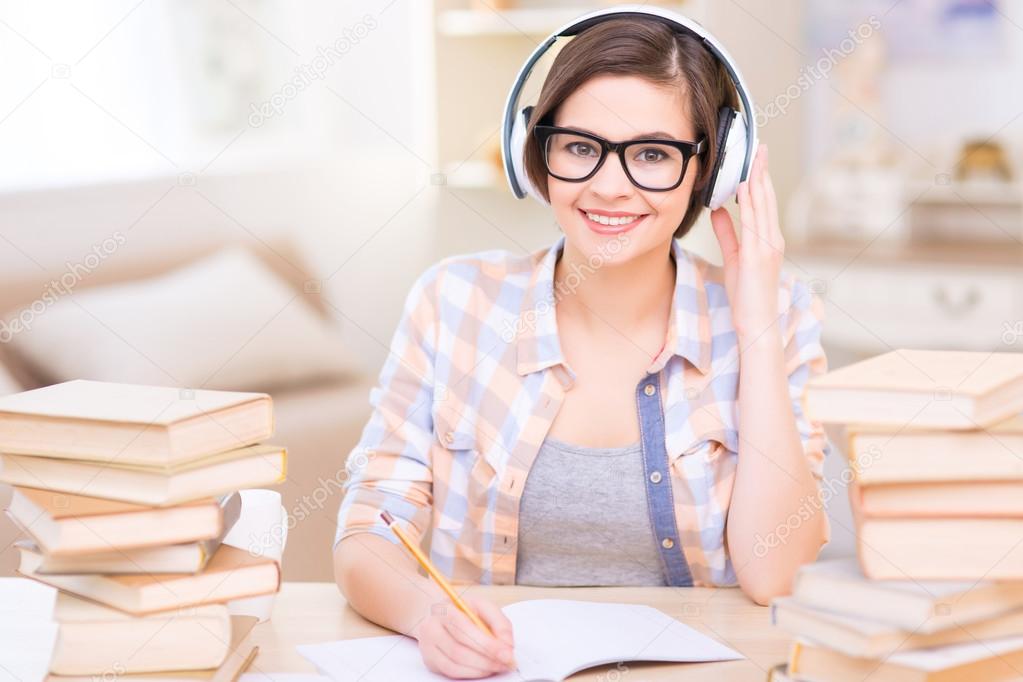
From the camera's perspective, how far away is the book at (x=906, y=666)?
32.6 inches

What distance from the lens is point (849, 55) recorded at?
11.4 feet

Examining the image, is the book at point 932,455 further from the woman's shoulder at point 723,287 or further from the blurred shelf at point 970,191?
the blurred shelf at point 970,191

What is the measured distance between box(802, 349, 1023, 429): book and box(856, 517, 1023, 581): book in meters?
0.07

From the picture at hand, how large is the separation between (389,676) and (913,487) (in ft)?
1.51

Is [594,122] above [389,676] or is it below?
above

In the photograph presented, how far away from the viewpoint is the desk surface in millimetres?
998

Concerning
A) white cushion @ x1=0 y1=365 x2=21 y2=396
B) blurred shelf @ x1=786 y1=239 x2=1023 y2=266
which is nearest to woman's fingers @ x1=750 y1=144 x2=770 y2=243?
white cushion @ x1=0 y1=365 x2=21 y2=396

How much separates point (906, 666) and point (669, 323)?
0.68 m

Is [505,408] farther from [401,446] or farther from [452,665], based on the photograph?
[452,665]

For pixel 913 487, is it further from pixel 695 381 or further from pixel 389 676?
pixel 695 381

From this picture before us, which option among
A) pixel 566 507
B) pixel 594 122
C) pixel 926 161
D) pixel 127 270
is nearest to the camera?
pixel 594 122

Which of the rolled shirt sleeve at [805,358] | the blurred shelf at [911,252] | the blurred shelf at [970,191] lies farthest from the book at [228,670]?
the blurred shelf at [970,191]

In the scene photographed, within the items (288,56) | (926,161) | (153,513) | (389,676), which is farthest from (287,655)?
(288,56)

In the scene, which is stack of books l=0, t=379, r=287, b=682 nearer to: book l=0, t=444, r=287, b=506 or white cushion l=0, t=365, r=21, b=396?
book l=0, t=444, r=287, b=506
